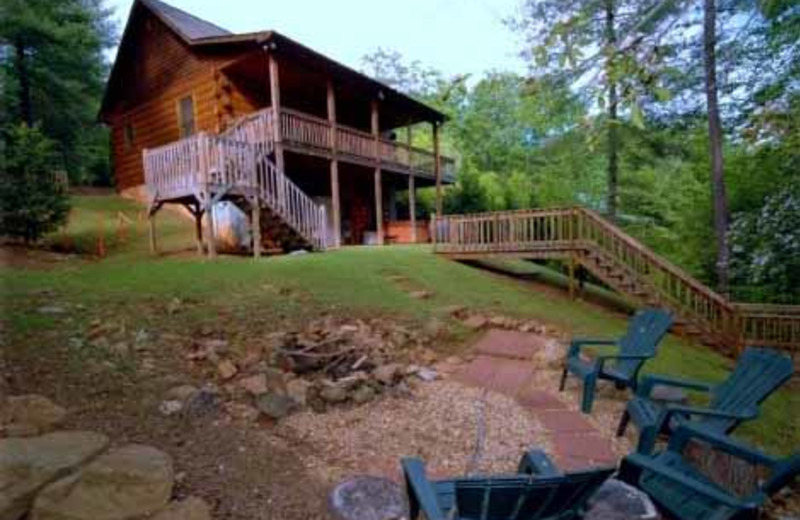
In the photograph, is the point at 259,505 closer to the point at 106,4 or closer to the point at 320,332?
the point at 320,332

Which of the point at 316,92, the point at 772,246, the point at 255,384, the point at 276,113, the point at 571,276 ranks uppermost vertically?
the point at 316,92

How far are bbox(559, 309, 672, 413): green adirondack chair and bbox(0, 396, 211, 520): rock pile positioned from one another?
10.7 feet

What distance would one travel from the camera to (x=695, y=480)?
2797 millimetres

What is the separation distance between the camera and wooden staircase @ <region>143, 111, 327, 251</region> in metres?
9.74

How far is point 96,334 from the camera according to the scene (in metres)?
4.83

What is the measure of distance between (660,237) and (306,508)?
13.0 meters

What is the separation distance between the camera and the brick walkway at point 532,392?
375 centimetres

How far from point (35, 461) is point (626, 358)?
4.32 m

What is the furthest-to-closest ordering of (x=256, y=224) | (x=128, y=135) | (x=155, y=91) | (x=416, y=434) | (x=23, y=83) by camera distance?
(x=23, y=83) < (x=128, y=135) < (x=155, y=91) < (x=256, y=224) < (x=416, y=434)

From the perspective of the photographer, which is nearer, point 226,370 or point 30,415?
point 30,415

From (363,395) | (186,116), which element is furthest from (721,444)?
(186,116)

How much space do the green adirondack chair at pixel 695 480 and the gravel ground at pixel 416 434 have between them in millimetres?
870

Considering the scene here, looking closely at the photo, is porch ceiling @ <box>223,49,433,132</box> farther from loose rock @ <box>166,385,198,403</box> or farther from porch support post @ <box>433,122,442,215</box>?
loose rock @ <box>166,385,198,403</box>

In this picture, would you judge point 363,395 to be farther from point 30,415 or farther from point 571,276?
point 571,276
